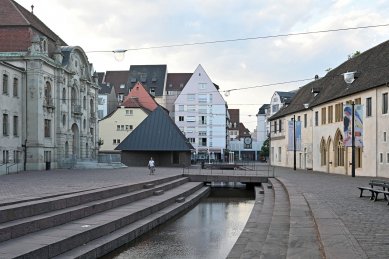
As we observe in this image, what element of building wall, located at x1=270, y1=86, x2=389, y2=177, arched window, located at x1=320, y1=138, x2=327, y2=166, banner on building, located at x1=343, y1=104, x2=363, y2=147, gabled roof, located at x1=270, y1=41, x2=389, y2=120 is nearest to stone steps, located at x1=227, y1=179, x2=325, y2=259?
banner on building, located at x1=343, y1=104, x2=363, y2=147

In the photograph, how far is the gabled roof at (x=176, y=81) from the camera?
10699 centimetres

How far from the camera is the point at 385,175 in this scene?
3384 cm

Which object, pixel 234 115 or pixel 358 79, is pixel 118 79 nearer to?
pixel 234 115

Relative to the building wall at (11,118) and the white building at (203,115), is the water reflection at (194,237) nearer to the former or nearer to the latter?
the building wall at (11,118)

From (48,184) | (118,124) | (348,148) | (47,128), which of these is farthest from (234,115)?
(48,184)

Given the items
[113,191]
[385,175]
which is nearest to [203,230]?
[113,191]

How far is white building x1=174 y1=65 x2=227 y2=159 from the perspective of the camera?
9069 cm

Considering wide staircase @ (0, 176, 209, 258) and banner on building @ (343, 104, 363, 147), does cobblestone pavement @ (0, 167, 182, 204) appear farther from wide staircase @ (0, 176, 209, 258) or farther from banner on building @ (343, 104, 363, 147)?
banner on building @ (343, 104, 363, 147)

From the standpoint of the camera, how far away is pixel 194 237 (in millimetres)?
16312

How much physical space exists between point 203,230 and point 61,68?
119 feet

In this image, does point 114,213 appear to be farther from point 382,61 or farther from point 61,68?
point 61,68

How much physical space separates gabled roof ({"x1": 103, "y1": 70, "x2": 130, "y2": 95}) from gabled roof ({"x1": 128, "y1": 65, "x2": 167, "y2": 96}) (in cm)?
258

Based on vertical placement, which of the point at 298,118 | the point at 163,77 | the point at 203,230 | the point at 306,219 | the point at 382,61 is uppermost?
the point at 163,77

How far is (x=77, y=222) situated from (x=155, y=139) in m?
42.4
